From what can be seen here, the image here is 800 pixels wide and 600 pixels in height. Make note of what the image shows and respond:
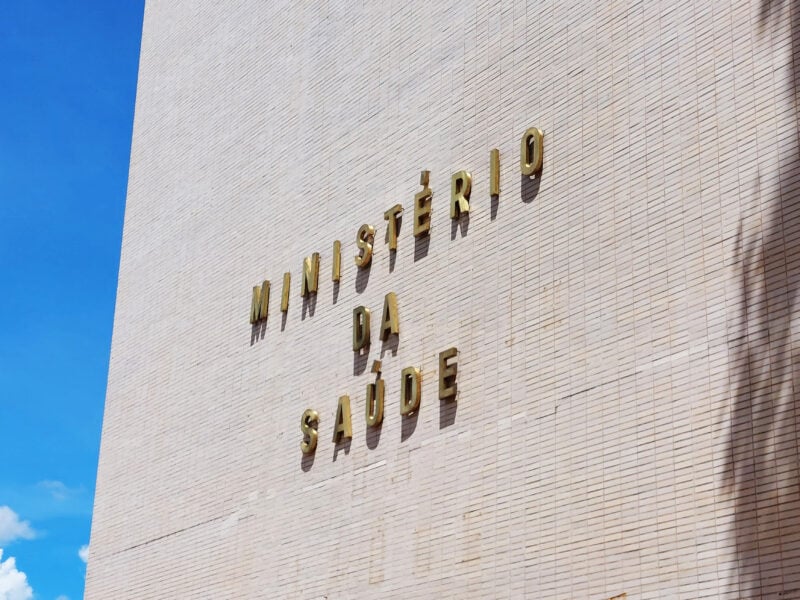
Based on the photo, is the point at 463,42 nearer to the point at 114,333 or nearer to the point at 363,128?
the point at 363,128

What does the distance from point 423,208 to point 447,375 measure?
2208 mm

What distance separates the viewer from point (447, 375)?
13094 millimetres

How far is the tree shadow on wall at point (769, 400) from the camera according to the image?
372 inches

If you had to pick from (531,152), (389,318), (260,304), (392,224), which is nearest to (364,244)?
(392,224)

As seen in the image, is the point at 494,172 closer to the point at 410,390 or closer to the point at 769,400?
the point at 410,390

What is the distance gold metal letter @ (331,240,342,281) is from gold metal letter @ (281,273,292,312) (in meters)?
1.03

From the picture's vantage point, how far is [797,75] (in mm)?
10523

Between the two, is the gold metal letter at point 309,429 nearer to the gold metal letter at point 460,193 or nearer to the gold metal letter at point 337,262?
the gold metal letter at point 337,262

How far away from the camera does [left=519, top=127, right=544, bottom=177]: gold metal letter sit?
1291 cm

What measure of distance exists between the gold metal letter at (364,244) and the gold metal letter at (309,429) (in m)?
1.85

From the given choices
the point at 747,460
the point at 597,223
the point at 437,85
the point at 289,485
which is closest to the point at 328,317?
the point at 289,485

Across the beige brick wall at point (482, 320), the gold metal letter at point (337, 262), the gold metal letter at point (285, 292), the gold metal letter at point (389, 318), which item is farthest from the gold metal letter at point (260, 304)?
the gold metal letter at point (389, 318)

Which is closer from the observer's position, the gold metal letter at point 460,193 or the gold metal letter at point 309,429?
the gold metal letter at point 460,193

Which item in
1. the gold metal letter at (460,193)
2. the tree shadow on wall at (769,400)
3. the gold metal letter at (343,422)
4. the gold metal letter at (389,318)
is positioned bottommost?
the tree shadow on wall at (769,400)
